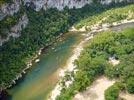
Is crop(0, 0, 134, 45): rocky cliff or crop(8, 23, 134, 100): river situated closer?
crop(8, 23, 134, 100): river

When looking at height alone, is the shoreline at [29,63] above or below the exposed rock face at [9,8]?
below

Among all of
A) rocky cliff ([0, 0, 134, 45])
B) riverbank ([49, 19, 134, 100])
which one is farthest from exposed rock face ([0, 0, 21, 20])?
riverbank ([49, 19, 134, 100])

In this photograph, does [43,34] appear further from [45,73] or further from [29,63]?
[45,73]

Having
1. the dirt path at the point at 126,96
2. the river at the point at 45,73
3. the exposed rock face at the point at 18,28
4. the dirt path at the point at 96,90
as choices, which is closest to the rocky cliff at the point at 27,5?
the exposed rock face at the point at 18,28

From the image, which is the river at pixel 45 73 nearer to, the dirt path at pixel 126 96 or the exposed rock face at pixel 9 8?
the exposed rock face at pixel 9 8

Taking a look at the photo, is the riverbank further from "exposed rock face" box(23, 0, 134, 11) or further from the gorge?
"exposed rock face" box(23, 0, 134, 11)

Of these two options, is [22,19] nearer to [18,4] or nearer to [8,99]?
[18,4]
